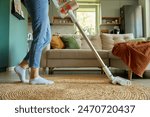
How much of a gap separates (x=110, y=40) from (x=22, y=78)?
8.16 ft

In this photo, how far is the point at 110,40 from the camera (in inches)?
157

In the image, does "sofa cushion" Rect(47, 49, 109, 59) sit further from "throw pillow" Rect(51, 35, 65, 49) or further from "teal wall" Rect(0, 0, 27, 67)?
"teal wall" Rect(0, 0, 27, 67)

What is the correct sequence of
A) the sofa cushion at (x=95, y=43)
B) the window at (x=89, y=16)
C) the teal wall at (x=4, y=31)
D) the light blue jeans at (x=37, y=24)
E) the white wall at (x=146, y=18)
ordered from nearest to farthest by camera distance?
the light blue jeans at (x=37, y=24), the teal wall at (x=4, y=31), the sofa cushion at (x=95, y=43), the white wall at (x=146, y=18), the window at (x=89, y=16)

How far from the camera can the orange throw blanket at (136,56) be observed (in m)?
2.27

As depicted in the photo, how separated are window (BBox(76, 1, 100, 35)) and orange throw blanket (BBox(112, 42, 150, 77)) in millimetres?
4643

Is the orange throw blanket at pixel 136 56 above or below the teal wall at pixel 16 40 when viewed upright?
below

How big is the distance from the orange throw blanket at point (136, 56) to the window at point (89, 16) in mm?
4643

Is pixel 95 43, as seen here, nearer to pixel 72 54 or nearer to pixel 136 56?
pixel 72 54

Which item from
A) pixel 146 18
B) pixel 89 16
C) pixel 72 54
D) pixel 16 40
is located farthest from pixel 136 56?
pixel 89 16

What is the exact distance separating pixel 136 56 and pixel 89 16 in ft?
16.4

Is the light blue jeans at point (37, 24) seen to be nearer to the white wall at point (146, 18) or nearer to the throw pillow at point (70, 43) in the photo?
the throw pillow at point (70, 43)

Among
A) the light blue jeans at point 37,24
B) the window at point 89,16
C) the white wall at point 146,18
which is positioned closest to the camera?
the light blue jeans at point 37,24

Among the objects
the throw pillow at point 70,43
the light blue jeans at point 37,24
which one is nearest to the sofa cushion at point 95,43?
the throw pillow at point 70,43

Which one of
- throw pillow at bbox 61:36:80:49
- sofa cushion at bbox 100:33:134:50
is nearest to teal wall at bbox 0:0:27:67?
throw pillow at bbox 61:36:80:49
